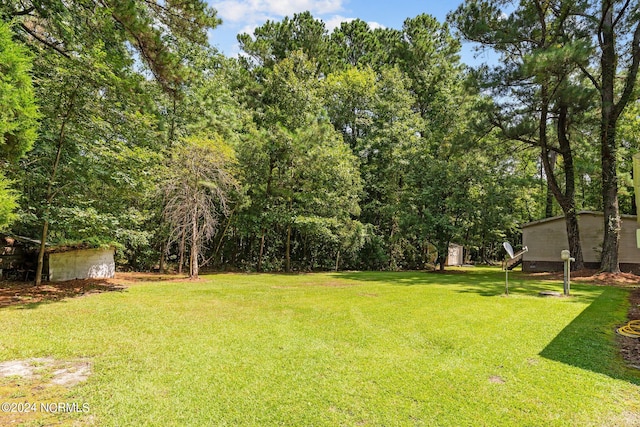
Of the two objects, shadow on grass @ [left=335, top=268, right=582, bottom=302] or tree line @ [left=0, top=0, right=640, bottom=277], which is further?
shadow on grass @ [left=335, top=268, right=582, bottom=302]

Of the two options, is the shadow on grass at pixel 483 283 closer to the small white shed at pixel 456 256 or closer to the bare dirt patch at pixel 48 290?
the bare dirt patch at pixel 48 290

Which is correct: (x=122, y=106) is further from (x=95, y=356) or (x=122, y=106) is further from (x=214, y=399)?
(x=214, y=399)

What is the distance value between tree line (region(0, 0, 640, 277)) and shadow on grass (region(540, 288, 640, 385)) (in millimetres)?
7371

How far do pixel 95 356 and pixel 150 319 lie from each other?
1884 mm

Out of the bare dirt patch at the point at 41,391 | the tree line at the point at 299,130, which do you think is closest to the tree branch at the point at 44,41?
the tree line at the point at 299,130

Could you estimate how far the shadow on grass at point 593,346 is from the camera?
145 inches

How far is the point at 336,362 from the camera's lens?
12.5 ft

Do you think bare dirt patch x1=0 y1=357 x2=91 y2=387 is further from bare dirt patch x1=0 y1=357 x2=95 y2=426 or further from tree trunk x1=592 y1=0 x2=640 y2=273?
tree trunk x1=592 y1=0 x2=640 y2=273

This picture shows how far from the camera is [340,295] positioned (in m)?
8.74

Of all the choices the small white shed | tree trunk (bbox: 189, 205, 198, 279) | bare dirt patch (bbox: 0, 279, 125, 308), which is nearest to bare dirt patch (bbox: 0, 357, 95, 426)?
bare dirt patch (bbox: 0, 279, 125, 308)

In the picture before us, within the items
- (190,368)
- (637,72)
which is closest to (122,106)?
(190,368)

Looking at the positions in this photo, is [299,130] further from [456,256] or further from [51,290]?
[456,256]

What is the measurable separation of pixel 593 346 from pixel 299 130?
13.3 meters

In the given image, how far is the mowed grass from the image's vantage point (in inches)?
107
